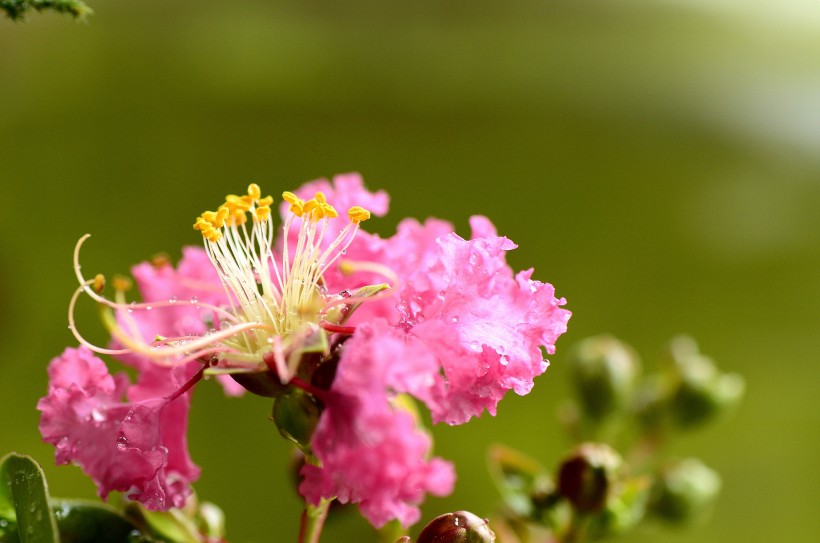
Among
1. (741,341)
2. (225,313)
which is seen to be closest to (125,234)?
(225,313)

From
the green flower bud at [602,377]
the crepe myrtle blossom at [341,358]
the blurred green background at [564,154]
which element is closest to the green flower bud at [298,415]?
the crepe myrtle blossom at [341,358]

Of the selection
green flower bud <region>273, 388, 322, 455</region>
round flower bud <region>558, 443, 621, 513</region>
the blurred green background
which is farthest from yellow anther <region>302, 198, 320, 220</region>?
the blurred green background

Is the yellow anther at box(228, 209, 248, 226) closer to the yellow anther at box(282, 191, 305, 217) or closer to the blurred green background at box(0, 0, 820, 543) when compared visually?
the yellow anther at box(282, 191, 305, 217)

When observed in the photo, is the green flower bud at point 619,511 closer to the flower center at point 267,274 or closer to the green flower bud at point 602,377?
the green flower bud at point 602,377

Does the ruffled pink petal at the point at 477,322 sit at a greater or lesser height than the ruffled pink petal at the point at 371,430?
greater

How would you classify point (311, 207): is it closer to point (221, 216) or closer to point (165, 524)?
point (221, 216)

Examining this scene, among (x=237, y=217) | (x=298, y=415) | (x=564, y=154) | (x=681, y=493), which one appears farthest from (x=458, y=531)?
(x=564, y=154)

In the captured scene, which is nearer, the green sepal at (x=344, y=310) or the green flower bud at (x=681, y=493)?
the green sepal at (x=344, y=310)

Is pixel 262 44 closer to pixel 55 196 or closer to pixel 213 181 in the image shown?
pixel 213 181
